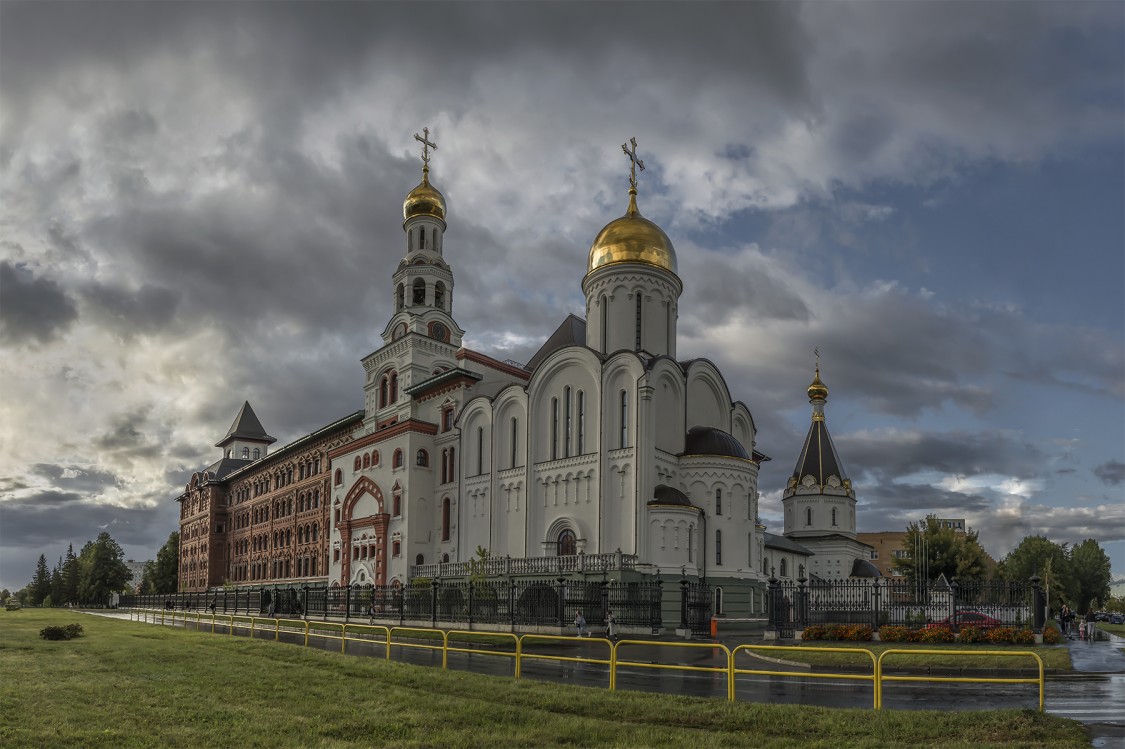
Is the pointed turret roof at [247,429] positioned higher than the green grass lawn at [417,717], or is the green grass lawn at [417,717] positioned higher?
the pointed turret roof at [247,429]

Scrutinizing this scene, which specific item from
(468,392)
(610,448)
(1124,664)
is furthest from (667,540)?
(1124,664)

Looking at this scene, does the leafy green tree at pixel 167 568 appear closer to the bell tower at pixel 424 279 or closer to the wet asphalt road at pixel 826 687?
the bell tower at pixel 424 279

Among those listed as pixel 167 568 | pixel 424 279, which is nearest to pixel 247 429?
pixel 167 568

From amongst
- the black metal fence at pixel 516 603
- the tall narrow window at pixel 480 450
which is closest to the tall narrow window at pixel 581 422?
the black metal fence at pixel 516 603

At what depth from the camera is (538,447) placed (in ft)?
159

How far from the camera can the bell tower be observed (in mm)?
61375

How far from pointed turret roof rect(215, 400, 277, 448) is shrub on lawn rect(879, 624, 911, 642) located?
9026 cm

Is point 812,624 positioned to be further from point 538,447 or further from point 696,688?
point 538,447

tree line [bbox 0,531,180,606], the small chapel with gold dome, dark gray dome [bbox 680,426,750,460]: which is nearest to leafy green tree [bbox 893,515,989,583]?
the small chapel with gold dome

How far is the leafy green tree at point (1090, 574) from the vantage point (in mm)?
97875

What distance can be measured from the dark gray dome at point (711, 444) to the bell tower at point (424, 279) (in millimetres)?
21541

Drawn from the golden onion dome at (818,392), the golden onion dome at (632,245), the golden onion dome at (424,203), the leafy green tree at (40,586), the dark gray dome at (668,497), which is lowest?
the leafy green tree at (40,586)

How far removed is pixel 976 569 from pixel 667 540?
3710 centimetres

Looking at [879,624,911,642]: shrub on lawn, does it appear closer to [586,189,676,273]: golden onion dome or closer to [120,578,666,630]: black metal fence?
[120,578,666,630]: black metal fence
